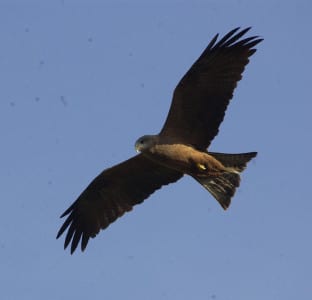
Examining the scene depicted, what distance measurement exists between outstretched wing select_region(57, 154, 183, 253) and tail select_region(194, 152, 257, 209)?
0.75m

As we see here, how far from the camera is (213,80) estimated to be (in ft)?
44.2

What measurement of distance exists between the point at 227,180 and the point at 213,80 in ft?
4.76

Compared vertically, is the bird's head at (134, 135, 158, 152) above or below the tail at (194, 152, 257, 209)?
above

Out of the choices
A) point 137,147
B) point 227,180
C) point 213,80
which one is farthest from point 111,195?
point 213,80

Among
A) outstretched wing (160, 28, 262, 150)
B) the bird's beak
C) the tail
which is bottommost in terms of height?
the tail

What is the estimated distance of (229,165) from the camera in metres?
13.6

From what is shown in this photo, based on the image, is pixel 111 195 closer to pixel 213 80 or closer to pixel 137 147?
pixel 137 147

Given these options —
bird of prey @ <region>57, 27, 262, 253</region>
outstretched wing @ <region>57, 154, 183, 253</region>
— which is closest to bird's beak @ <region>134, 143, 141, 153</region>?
bird of prey @ <region>57, 27, 262, 253</region>

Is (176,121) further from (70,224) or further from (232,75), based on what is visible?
(70,224)

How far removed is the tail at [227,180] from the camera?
1361 cm

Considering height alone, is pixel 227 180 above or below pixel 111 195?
below

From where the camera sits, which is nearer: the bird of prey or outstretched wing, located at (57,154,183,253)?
the bird of prey

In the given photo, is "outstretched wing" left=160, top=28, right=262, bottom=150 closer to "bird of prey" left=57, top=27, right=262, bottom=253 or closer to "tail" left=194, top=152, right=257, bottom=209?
"bird of prey" left=57, top=27, right=262, bottom=253

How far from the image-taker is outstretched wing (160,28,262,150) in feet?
43.8
